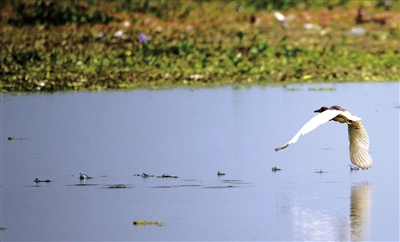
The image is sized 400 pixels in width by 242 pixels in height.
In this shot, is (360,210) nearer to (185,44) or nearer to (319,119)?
(319,119)

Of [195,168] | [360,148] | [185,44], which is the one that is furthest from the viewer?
[185,44]

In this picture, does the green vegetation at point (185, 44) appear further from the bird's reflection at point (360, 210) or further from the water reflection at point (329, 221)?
the water reflection at point (329, 221)

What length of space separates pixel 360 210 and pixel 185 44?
9.50 m

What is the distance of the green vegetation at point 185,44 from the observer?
1423 cm

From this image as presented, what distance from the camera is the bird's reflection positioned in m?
5.99

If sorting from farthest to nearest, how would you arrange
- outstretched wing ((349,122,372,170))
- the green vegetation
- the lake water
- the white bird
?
the green vegetation
outstretched wing ((349,122,372,170))
the white bird
the lake water

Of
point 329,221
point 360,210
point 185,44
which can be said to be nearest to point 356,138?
point 360,210

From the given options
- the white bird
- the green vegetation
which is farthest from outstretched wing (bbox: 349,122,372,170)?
the green vegetation

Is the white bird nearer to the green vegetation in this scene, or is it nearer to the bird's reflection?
the bird's reflection

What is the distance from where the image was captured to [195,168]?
817 cm

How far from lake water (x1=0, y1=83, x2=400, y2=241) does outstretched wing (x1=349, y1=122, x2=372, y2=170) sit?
0.53ft

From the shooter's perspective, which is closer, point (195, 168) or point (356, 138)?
point (356, 138)

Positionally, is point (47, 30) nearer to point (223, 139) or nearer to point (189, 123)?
point (189, 123)

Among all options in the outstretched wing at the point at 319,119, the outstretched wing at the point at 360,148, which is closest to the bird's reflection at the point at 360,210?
the outstretched wing at the point at 360,148
